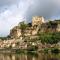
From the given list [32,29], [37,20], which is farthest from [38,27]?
[37,20]

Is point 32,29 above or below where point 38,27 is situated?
below

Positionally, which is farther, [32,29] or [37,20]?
[37,20]

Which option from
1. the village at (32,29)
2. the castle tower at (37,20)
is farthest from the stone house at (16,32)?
the castle tower at (37,20)

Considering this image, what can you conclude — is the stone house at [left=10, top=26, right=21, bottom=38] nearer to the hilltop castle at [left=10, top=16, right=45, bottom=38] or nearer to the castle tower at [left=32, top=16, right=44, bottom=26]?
the hilltop castle at [left=10, top=16, right=45, bottom=38]

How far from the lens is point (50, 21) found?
12275cm

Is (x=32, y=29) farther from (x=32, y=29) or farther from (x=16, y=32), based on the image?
(x=16, y=32)

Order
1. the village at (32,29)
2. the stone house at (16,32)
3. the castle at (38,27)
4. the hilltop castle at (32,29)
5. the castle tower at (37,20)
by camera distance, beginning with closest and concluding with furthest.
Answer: the village at (32,29), the castle at (38,27), the hilltop castle at (32,29), the castle tower at (37,20), the stone house at (16,32)

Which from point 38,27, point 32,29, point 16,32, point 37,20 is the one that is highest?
point 37,20

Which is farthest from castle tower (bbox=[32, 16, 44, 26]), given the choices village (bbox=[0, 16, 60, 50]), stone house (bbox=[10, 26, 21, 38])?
stone house (bbox=[10, 26, 21, 38])

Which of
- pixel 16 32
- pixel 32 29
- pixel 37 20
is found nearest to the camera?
pixel 32 29

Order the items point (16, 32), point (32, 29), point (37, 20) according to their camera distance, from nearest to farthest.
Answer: point (32, 29)
point (37, 20)
point (16, 32)

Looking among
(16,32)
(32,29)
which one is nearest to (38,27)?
(32,29)

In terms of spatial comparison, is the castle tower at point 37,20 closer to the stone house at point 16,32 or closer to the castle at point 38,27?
the castle at point 38,27

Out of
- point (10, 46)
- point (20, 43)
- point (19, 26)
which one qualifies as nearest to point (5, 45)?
point (10, 46)
